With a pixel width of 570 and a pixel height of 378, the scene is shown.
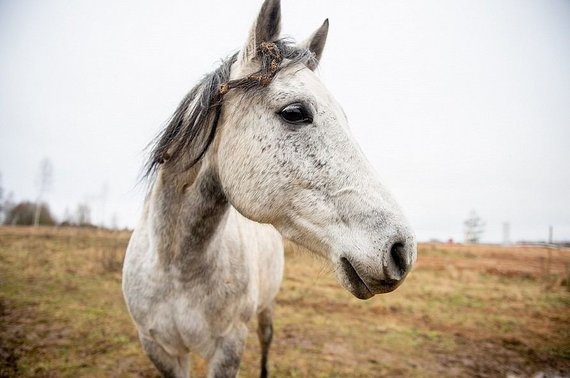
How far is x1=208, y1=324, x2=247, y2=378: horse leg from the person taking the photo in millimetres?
2635

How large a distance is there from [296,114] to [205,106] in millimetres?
635

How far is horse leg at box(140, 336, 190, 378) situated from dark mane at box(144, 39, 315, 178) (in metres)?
1.64

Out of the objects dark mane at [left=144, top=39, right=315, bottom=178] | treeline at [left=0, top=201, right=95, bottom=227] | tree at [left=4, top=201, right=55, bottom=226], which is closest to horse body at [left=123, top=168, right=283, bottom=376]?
dark mane at [left=144, top=39, right=315, bottom=178]

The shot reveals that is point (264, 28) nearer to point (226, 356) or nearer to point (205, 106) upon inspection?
point (205, 106)

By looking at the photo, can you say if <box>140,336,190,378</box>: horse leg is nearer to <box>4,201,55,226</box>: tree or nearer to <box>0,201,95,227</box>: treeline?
<box>0,201,95,227</box>: treeline

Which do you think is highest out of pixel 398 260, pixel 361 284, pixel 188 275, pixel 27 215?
pixel 398 260

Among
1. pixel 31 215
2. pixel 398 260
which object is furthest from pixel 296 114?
pixel 31 215

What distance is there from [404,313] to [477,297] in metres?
5.10

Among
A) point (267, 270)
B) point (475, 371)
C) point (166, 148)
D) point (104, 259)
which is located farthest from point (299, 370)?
point (104, 259)

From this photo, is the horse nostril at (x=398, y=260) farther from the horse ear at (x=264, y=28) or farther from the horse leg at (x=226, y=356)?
the horse leg at (x=226, y=356)

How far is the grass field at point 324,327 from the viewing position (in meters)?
5.51

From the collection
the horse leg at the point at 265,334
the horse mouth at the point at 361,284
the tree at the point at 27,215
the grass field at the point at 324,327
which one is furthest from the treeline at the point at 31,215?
the horse mouth at the point at 361,284

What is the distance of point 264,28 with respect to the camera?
194 cm

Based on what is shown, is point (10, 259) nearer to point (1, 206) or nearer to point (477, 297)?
point (477, 297)
